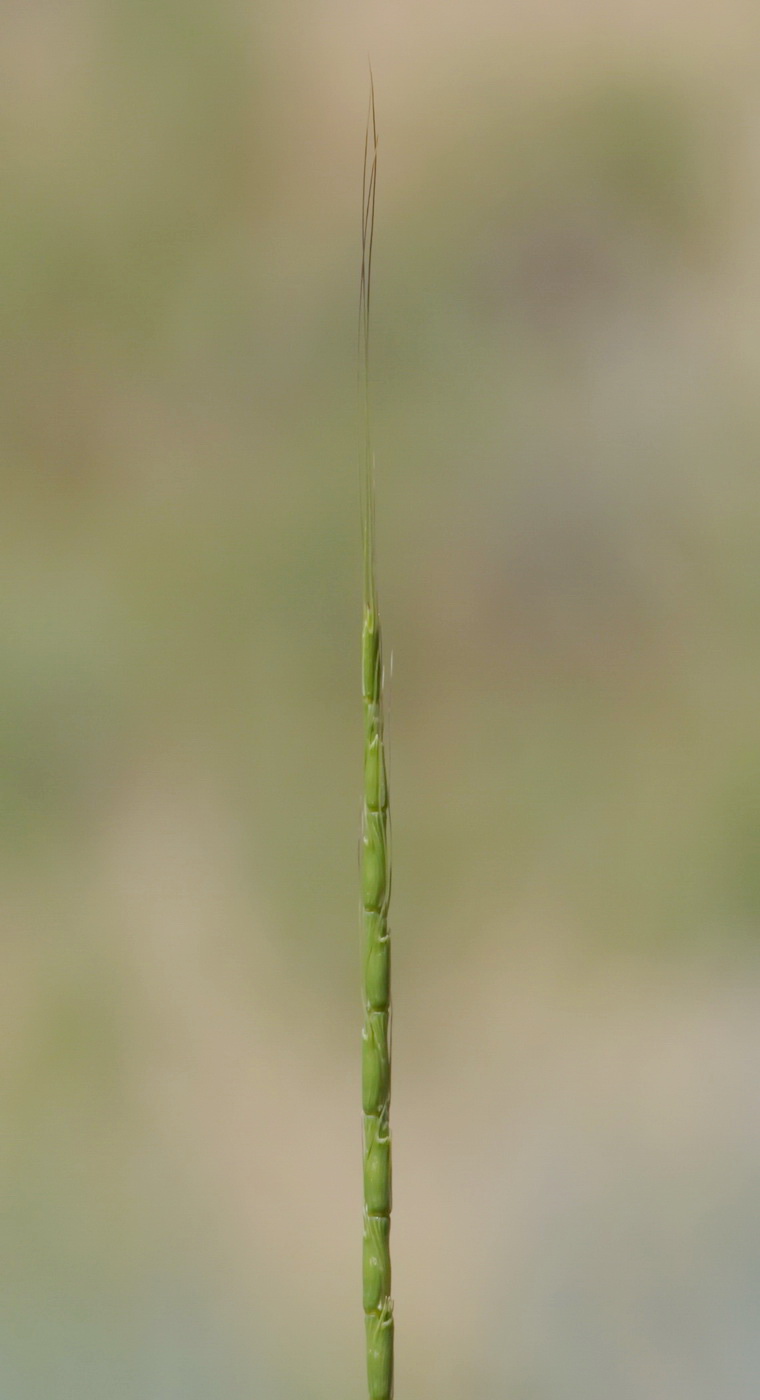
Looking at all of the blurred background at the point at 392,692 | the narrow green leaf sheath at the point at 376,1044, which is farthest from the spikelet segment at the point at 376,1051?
the blurred background at the point at 392,692

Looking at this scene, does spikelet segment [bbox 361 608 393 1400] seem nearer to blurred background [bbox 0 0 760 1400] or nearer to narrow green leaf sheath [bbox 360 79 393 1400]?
narrow green leaf sheath [bbox 360 79 393 1400]

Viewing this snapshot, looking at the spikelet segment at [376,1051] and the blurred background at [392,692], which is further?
the blurred background at [392,692]

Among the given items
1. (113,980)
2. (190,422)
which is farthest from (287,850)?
(190,422)

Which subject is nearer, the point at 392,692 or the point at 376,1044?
the point at 376,1044

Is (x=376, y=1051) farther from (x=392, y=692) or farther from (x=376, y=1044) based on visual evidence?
(x=392, y=692)

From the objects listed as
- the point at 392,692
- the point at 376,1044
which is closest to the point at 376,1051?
the point at 376,1044

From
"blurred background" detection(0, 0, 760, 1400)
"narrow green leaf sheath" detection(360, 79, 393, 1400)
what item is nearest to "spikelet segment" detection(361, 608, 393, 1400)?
"narrow green leaf sheath" detection(360, 79, 393, 1400)

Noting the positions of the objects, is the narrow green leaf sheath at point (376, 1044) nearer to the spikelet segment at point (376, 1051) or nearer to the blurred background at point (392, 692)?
the spikelet segment at point (376, 1051)

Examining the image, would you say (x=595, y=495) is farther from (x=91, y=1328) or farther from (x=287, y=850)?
(x=91, y=1328)

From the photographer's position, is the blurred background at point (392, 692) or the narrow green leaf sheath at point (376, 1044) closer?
the narrow green leaf sheath at point (376, 1044)
